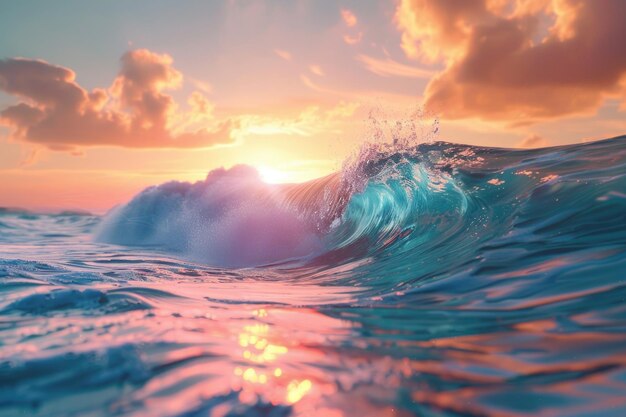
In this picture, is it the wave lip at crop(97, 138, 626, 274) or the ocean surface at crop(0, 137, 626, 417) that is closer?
the ocean surface at crop(0, 137, 626, 417)

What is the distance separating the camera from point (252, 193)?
10.7 metres

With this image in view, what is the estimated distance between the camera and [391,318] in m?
2.54

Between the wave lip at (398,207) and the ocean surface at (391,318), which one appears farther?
the wave lip at (398,207)

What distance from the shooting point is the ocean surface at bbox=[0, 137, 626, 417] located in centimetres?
157

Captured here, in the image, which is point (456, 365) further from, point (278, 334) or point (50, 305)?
point (50, 305)

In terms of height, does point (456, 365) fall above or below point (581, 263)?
below

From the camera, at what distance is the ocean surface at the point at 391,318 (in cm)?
157

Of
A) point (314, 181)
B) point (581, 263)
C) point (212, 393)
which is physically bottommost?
point (212, 393)

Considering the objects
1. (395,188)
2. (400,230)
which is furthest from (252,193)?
(400,230)

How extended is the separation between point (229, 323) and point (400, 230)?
3.68 m

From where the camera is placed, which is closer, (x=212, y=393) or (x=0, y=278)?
(x=212, y=393)

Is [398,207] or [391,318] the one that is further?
[398,207]

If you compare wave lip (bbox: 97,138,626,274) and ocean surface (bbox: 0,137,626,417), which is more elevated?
wave lip (bbox: 97,138,626,274)

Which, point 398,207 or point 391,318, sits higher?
point 398,207
